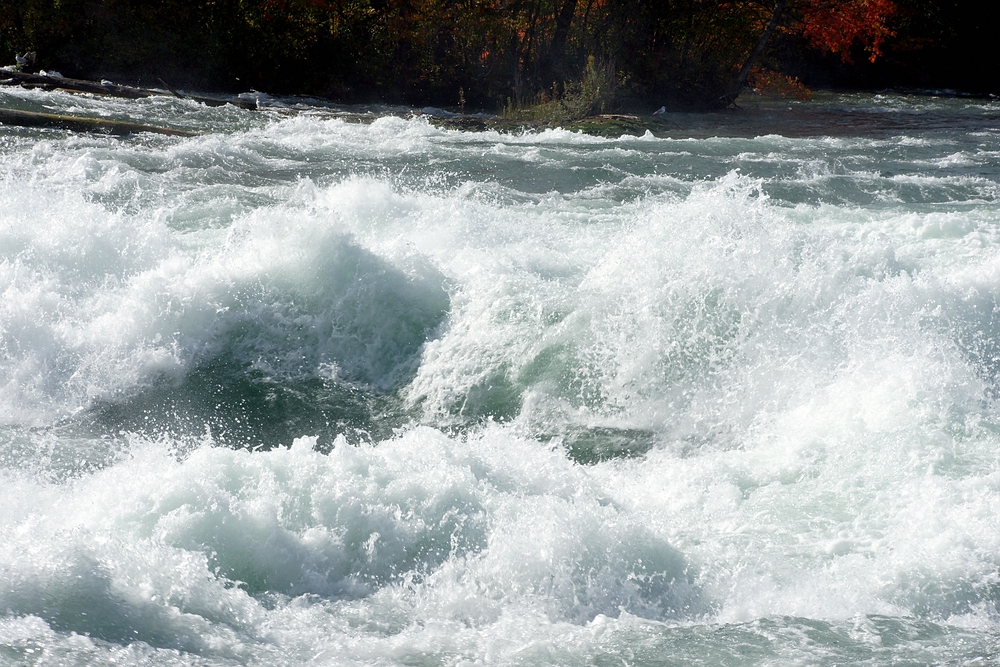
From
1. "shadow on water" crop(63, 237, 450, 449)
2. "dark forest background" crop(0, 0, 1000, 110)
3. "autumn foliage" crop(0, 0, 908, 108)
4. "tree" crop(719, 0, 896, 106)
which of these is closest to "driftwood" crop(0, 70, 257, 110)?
"dark forest background" crop(0, 0, 1000, 110)

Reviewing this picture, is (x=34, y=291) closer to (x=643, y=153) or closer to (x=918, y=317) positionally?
(x=918, y=317)

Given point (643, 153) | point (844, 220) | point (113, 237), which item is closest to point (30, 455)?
point (113, 237)

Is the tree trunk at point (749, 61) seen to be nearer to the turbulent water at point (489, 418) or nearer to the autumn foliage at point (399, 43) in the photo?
the autumn foliage at point (399, 43)

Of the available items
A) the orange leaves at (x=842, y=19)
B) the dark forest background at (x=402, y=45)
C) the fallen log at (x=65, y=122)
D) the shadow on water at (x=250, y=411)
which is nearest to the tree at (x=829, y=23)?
the orange leaves at (x=842, y=19)

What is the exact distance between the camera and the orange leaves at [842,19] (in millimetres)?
20469

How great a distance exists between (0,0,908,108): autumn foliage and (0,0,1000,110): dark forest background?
2 centimetres

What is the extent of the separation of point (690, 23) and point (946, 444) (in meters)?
15.8

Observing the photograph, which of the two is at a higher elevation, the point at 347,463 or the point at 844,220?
the point at 844,220

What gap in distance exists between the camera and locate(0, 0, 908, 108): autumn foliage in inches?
734

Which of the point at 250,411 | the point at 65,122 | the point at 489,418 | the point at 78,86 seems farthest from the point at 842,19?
the point at 250,411

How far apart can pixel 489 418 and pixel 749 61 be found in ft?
49.8

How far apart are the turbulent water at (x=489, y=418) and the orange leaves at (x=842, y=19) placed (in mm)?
10952

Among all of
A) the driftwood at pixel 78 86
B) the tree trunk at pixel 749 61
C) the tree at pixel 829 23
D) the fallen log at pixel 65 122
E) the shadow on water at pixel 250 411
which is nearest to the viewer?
the shadow on water at pixel 250 411

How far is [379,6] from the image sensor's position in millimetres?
19719
